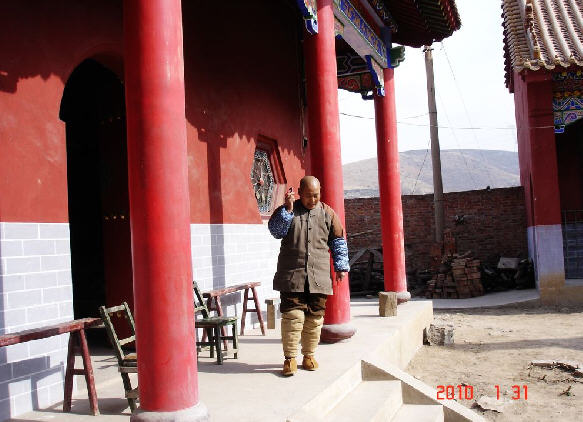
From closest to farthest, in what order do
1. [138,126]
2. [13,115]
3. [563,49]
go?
1. [138,126]
2. [13,115]
3. [563,49]

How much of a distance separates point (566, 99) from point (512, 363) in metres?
7.15

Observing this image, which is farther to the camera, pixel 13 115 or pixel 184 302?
pixel 13 115

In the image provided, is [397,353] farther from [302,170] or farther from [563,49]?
[563,49]

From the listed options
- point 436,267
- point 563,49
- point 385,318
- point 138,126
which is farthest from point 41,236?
point 436,267

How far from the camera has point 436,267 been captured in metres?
15.3

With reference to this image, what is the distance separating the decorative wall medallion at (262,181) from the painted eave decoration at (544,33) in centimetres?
578

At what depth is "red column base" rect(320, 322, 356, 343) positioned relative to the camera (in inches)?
226

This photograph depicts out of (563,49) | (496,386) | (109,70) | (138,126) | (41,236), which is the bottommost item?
(496,386)

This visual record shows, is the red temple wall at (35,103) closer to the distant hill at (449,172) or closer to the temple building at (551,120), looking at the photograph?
the temple building at (551,120)

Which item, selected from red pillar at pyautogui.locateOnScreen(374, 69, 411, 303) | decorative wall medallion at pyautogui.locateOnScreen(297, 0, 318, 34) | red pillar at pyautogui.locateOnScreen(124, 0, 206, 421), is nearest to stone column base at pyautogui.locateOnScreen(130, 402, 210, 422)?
red pillar at pyautogui.locateOnScreen(124, 0, 206, 421)

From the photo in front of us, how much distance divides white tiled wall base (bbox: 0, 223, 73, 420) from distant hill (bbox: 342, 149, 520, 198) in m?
65.5

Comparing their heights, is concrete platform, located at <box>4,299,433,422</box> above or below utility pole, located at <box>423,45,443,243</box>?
below

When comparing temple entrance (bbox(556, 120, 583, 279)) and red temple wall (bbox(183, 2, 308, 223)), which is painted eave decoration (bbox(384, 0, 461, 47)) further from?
temple entrance (bbox(556, 120, 583, 279))

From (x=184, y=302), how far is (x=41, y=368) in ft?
4.88
